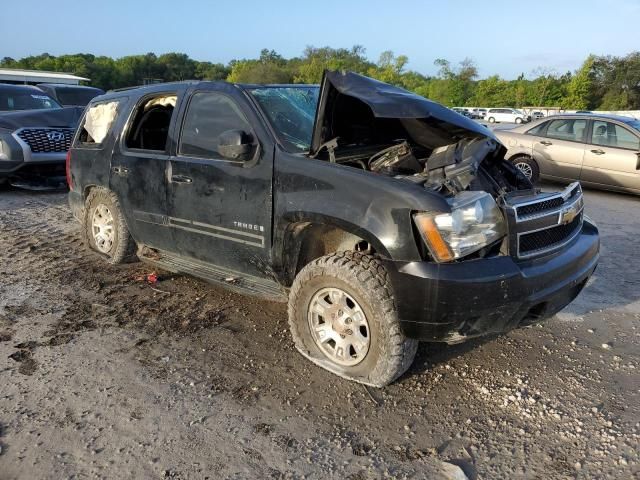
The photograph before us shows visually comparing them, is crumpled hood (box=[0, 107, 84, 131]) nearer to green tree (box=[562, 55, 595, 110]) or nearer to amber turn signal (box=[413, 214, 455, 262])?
amber turn signal (box=[413, 214, 455, 262])

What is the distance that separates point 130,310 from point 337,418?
226 centimetres

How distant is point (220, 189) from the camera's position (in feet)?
12.6

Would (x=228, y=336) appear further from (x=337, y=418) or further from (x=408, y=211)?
(x=408, y=211)

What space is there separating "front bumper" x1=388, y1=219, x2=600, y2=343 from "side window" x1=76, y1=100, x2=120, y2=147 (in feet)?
11.5

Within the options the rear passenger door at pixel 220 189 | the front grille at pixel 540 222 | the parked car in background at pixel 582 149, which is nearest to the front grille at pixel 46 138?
the rear passenger door at pixel 220 189

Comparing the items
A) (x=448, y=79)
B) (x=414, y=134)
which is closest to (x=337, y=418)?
(x=414, y=134)

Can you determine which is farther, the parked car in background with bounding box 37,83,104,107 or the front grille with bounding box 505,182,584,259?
the parked car in background with bounding box 37,83,104,107

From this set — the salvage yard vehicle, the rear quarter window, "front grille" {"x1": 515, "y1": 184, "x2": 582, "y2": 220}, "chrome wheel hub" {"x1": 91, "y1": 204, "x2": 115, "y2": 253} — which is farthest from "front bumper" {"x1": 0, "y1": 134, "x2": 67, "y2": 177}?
"front grille" {"x1": 515, "y1": 184, "x2": 582, "y2": 220}

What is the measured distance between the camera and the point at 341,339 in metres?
3.32

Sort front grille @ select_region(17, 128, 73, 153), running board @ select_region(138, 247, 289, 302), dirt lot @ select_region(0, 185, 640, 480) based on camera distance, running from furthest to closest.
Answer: front grille @ select_region(17, 128, 73, 153) < running board @ select_region(138, 247, 289, 302) < dirt lot @ select_region(0, 185, 640, 480)

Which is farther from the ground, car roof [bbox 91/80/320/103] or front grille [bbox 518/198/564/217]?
car roof [bbox 91/80/320/103]

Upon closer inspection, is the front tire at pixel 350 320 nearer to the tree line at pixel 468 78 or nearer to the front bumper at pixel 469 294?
the front bumper at pixel 469 294

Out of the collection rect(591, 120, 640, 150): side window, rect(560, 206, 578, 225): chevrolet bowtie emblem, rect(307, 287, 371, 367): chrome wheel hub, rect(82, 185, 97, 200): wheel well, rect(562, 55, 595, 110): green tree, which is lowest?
rect(307, 287, 371, 367): chrome wheel hub

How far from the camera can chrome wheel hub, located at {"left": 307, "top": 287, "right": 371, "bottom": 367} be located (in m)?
3.20
